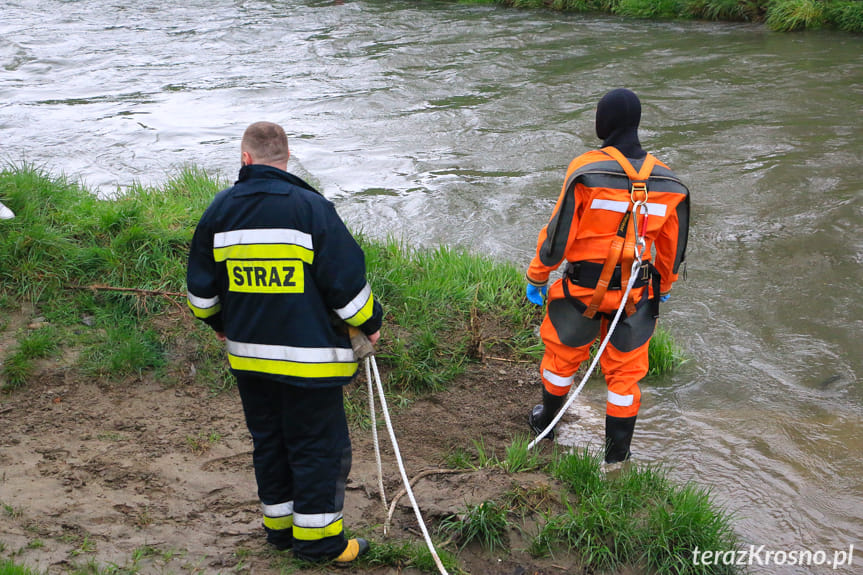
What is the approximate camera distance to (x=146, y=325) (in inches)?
203

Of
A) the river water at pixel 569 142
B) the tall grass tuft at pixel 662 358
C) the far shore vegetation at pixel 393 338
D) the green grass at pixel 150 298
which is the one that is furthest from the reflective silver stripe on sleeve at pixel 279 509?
the tall grass tuft at pixel 662 358

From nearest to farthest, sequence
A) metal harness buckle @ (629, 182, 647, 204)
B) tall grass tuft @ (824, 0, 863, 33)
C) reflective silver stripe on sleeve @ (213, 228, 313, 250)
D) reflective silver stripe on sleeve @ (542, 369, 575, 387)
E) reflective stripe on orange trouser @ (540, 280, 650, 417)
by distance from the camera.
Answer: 1. reflective silver stripe on sleeve @ (213, 228, 313, 250)
2. metal harness buckle @ (629, 182, 647, 204)
3. reflective stripe on orange trouser @ (540, 280, 650, 417)
4. reflective silver stripe on sleeve @ (542, 369, 575, 387)
5. tall grass tuft @ (824, 0, 863, 33)

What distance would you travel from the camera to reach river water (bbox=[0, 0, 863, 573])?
5.03 m

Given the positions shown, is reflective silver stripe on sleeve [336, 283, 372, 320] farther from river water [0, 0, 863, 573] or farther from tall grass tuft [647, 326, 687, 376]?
tall grass tuft [647, 326, 687, 376]

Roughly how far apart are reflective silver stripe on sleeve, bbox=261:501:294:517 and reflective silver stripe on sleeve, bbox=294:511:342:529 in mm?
119

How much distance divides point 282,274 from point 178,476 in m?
1.58

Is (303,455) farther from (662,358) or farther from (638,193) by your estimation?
(662,358)

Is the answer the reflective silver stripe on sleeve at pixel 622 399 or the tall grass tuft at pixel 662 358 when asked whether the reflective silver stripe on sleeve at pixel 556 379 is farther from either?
the tall grass tuft at pixel 662 358

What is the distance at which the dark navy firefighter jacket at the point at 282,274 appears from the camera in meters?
3.06

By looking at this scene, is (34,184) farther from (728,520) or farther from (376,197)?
(728,520)

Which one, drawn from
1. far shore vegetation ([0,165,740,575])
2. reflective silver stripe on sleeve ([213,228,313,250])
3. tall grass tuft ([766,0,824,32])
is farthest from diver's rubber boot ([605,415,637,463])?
tall grass tuft ([766,0,824,32])

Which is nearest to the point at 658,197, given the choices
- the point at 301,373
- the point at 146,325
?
the point at 301,373

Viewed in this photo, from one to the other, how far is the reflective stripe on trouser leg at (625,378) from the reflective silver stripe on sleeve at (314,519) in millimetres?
1758

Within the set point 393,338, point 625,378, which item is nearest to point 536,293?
point 625,378
